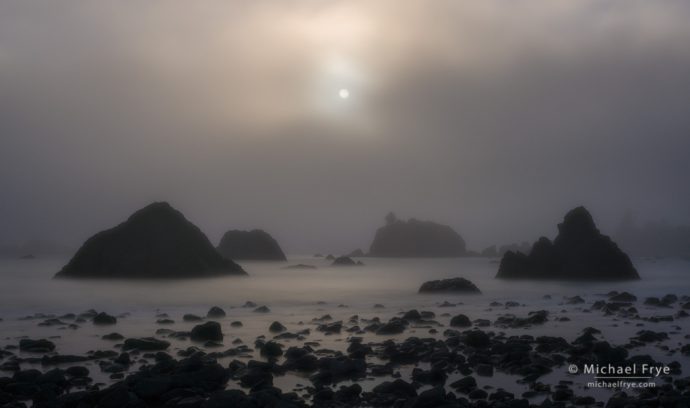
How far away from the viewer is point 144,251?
83000mm

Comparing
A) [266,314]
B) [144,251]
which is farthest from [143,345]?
[144,251]

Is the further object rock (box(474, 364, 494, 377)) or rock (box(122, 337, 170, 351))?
rock (box(122, 337, 170, 351))

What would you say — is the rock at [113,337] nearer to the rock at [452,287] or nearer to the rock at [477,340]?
the rock at [477,340]

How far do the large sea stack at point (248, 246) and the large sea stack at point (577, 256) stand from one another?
4120 inches

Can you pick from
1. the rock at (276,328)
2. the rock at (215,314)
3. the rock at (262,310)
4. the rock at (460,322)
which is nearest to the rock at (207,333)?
the rock at (276,328)

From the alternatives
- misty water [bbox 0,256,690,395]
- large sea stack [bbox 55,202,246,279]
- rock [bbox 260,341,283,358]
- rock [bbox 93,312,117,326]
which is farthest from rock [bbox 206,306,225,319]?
large sea stack [bbox 55,202,246,279]

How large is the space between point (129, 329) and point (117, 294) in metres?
25.9

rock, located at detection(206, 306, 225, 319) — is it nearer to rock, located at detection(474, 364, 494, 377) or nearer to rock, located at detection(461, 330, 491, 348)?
rock, located at detection(461, 330, 491, 348)

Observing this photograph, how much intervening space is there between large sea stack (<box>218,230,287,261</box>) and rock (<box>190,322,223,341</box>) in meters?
148

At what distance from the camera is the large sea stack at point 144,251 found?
81562mm

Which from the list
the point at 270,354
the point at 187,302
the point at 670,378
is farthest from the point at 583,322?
the point at 187,302

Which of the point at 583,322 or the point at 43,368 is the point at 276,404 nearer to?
the point at 43,368

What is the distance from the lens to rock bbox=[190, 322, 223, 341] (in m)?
26.8

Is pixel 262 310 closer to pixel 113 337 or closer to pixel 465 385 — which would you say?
pixel 113 337
